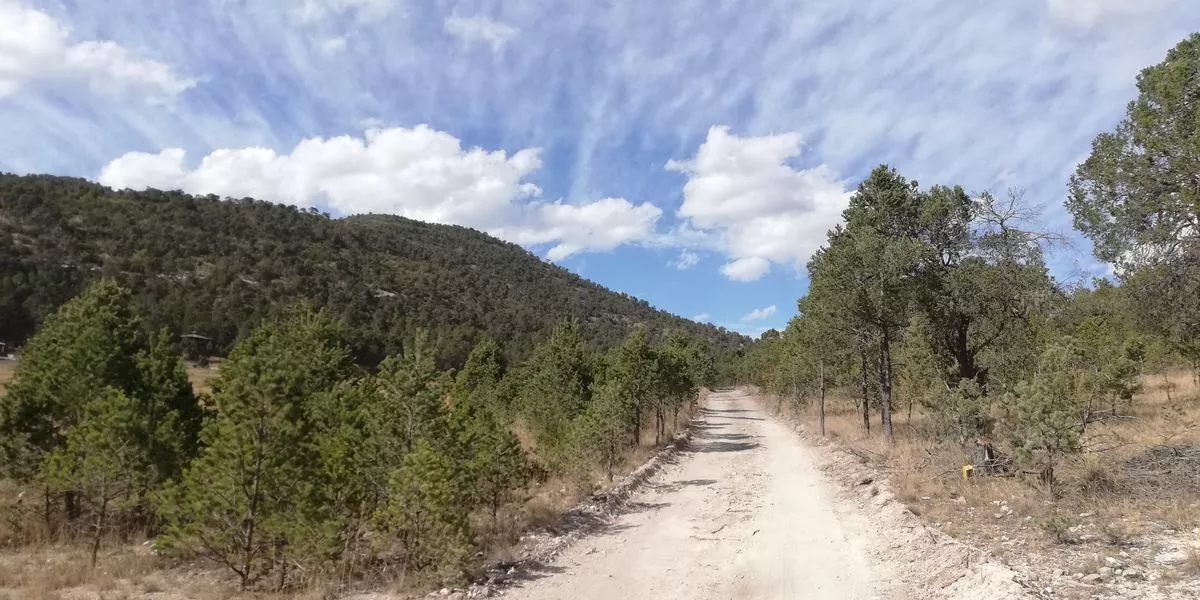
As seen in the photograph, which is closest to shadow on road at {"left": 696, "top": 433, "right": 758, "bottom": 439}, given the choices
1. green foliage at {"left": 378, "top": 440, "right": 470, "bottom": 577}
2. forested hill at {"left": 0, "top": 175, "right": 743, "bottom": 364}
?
green foliage at {"left": 378, "top": 440, "right": 470, "bottom": 577}

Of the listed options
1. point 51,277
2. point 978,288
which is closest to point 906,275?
point 978,288

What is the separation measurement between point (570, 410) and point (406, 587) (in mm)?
15927

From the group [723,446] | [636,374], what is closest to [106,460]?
[636,374]

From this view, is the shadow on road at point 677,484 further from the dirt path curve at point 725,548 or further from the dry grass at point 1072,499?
the dry grass at point 1072,499

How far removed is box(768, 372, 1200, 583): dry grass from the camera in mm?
9641

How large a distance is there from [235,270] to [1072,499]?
103741mm

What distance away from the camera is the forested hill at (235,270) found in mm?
77188

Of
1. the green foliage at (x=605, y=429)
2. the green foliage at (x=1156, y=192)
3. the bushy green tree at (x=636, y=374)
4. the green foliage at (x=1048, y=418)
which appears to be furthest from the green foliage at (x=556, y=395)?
the green foliage at (x=1156, y=192)

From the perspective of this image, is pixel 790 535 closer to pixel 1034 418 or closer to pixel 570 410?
pixel 1034 418

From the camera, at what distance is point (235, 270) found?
93.1 metres

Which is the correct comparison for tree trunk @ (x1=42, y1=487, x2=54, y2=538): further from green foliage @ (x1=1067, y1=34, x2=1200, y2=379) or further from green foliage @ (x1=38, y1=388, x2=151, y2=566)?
green foliage @ (x1=1067, y1=34, x2=1200, y2=379)

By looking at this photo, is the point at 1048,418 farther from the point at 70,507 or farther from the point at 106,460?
the point at 70,507

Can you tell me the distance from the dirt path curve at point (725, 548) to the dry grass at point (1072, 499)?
79.6 inches

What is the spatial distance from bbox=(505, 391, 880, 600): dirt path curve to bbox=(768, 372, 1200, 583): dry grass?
2.02m
